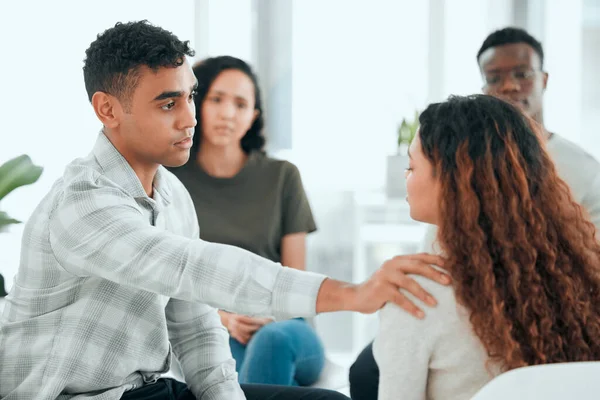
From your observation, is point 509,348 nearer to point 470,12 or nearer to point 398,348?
point 398,348

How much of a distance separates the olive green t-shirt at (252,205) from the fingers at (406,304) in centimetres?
142

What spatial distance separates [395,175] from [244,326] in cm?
130

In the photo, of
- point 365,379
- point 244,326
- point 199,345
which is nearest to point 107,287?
point 199,345

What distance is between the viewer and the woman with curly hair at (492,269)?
110 cm

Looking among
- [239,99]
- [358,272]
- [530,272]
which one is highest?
[239,99]

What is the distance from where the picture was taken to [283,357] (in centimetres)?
217

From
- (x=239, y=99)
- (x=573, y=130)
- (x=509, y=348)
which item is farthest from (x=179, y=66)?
(x=573, y=130)

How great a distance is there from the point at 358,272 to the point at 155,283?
7.62 ft

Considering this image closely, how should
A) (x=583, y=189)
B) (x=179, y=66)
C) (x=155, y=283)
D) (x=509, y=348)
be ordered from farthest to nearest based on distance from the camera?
1. (x=583, y=189)
2. (x=179, y=66)
3. (x=155, y=283)
4. (x=509, y=348)

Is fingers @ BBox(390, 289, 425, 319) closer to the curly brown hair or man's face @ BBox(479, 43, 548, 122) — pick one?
the curly brown hair

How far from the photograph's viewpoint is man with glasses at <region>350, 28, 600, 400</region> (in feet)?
6.56

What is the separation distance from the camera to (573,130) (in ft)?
11.9

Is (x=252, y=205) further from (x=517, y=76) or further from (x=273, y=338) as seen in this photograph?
(x=517, y=76)

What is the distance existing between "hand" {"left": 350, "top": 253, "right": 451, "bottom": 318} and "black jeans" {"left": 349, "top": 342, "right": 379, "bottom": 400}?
2.91 feet
